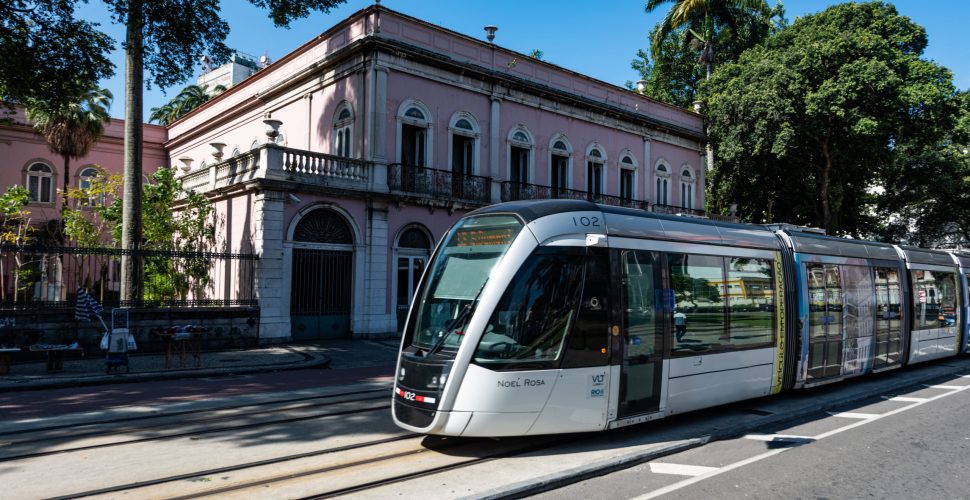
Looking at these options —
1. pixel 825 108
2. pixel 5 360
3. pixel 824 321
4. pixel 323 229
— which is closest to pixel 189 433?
pixel 5 360

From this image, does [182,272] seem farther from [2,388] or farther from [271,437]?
[271,437]

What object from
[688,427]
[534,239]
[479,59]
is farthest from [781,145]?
[534,239]

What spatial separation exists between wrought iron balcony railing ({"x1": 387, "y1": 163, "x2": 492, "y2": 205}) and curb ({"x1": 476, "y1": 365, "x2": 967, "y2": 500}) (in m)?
13.5

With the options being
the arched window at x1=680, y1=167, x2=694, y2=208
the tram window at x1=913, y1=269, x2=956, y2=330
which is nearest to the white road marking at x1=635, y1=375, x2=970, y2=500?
the tram window at x1=913, y1=269, x2=956, y2=330

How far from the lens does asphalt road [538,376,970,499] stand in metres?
5.50

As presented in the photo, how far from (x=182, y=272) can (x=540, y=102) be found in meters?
14.0

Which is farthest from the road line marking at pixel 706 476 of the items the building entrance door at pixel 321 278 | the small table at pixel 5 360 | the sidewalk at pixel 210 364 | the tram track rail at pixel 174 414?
the building entrance door at pixel 321 278

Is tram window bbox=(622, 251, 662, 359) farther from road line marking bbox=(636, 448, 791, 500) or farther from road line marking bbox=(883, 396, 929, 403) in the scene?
road line marking bbox=(883, 396, 929, 403)

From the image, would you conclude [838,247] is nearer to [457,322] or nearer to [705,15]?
[457,322]

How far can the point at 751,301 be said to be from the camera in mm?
8484

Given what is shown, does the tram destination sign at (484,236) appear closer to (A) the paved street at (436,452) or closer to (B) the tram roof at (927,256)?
(A) the paved street at (436,452)

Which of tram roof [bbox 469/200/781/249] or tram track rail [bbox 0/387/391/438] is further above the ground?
tram roof [bbox 469/200/781/249]

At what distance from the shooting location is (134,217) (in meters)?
15.8

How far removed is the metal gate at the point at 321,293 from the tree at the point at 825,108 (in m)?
18.9
